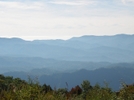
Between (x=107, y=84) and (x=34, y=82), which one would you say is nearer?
(x=34, y=82)

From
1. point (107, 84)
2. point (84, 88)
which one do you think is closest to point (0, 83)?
point (84, 88)

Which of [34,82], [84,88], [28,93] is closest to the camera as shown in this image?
[28,93]

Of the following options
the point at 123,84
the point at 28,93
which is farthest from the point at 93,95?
the point at 28,93

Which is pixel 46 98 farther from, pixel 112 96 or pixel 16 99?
pixel 112 96

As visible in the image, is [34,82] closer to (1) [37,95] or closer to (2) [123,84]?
(1) [37,95]

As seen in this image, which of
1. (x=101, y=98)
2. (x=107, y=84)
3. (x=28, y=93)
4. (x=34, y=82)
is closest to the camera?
(x=28, y=93)

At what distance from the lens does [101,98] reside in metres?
12.7

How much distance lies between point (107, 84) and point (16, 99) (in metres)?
Result: 4.38

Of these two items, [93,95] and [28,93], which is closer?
[28,93]

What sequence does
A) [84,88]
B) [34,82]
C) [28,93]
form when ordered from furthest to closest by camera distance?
1. [84,88]
2. [34,82]
3. [28,93]

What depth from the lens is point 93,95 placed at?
13039 millimetres

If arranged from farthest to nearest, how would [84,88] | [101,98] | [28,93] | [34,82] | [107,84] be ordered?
[84,88] → [107,84] → [101,98] → [34,82] → [28,93]

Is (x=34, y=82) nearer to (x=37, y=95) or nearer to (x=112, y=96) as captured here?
(x=37, y=95)

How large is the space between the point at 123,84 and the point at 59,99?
3.01 m
